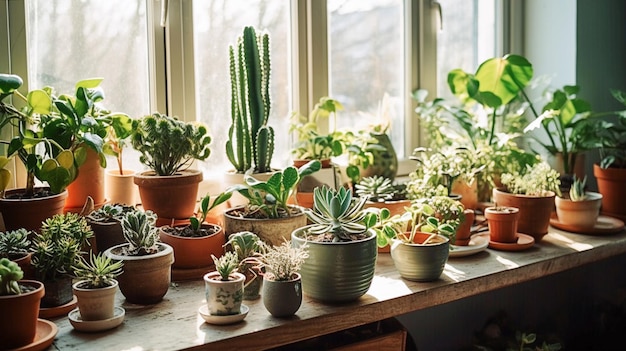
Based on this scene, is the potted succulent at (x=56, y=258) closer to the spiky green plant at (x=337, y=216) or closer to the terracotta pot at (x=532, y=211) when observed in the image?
the spiky green plant at (x=337, y=216)

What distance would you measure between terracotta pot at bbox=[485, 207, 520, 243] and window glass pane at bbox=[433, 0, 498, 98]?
0.79m

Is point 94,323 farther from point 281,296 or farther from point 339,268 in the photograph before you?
point 339,268

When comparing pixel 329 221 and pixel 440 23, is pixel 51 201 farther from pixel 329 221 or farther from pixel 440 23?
pixel 440 23

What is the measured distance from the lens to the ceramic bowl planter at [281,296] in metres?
1.67

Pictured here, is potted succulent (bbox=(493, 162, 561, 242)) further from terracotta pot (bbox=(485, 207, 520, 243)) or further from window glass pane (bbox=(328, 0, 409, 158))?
window glass pane (bbox=(328, 0, 409, 158))

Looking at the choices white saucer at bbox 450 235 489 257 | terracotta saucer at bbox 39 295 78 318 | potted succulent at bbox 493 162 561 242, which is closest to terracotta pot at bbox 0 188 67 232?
terracotta saucer at bbox 39 295 78 318

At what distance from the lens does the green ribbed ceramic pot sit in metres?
1.74

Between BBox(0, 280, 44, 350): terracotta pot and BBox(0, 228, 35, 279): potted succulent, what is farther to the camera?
BBox(0, 228, 35, 279): potted succulent

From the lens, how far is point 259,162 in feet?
7.30

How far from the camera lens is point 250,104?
2.23 metres

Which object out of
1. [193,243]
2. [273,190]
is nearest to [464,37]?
[273,190]

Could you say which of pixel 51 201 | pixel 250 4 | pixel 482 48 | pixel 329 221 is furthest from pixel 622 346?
pixel 51 201

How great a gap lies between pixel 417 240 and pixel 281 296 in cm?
51

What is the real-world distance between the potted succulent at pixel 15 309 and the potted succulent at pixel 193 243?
1.56 feet
